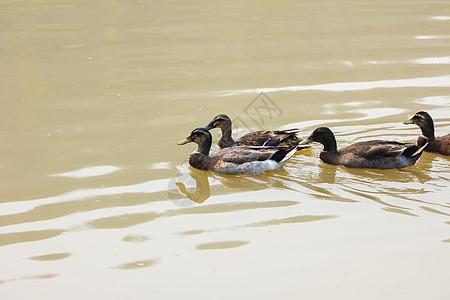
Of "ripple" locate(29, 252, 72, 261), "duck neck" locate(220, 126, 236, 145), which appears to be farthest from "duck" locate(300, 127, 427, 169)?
"ripple" locate(29, 252, 72, 261)

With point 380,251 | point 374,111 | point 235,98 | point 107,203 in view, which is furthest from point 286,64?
point 380,251

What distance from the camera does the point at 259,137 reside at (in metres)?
8.98

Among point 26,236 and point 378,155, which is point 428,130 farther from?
point 26,236

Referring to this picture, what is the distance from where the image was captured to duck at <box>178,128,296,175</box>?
8.25 metres

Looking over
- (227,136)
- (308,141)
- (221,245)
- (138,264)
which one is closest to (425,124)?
(308,141)

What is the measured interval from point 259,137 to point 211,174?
1003 millimetres

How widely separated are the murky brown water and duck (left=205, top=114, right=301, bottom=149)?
0.91ft

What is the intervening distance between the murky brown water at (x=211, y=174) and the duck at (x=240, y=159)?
15 centimetres

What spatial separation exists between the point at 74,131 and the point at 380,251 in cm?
514

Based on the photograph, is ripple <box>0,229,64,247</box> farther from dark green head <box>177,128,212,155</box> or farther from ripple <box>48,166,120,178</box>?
dark green head <box>177,128,212,155</box>

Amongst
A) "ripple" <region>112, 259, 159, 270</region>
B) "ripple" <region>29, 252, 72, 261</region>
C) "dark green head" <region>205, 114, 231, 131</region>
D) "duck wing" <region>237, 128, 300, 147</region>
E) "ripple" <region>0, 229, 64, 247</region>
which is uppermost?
"dark green head" <region>205, 114, 231, 131</region>

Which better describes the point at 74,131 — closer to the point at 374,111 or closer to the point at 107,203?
the point at 107,203

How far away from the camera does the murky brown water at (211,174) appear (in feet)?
19.2

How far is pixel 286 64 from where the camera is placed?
12.7 m
